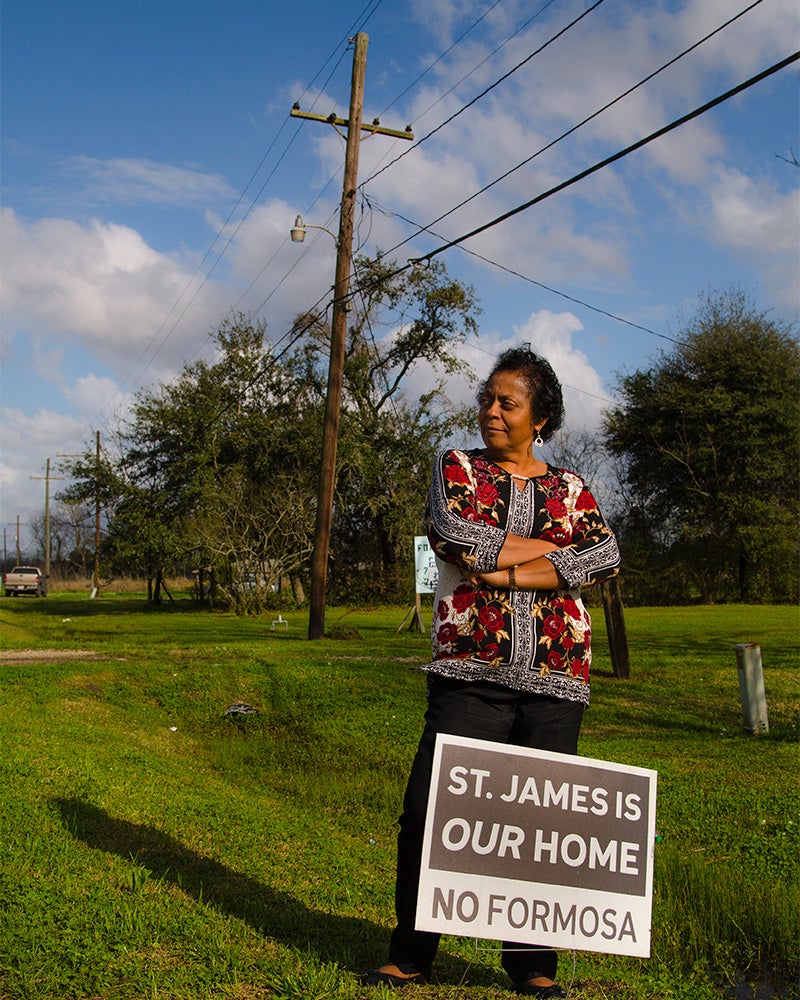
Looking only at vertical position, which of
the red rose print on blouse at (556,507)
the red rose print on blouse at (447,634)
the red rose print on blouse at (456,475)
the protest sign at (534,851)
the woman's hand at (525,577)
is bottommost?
the protest sign at (534,851)

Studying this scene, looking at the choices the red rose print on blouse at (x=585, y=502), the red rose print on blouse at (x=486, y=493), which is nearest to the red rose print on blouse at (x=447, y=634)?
the red rose print on blouse at (x=486, y=493)

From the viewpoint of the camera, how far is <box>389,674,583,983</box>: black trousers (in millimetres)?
3336

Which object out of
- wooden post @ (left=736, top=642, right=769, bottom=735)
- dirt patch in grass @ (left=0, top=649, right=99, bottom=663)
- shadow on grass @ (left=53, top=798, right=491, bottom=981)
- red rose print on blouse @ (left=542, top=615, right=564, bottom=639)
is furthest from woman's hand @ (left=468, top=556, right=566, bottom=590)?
dirt patch in grass @ (left=0, top=649, right=99, bottom=663)

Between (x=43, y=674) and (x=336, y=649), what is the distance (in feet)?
18.8

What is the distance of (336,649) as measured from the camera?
1605cm

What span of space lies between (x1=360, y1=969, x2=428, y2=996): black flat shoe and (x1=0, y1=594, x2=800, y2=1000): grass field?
0.04m

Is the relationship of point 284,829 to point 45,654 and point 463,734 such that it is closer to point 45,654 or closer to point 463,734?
point 463,734

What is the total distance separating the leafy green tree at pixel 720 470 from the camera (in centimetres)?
3728

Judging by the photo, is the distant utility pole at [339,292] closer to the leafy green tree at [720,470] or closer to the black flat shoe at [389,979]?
the black flat shoe at [389,979]

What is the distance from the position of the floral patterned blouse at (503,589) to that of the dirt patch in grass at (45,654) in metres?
10.9

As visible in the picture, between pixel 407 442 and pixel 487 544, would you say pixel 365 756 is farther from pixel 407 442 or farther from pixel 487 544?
pixel 407 442

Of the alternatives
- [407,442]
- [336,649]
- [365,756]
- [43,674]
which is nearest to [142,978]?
[365,756]

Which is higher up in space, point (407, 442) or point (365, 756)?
point (407, 442)

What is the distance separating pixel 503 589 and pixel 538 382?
2.87ft
